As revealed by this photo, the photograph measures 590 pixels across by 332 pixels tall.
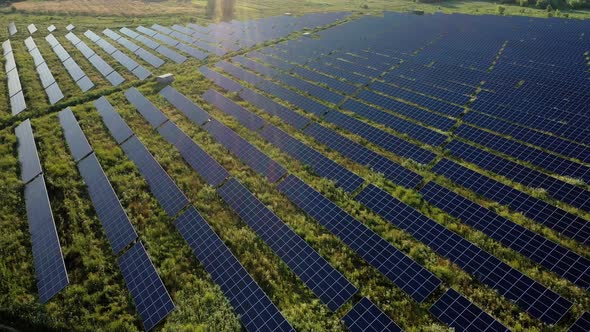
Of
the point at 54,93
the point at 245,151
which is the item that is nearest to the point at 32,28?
the point at 54,93

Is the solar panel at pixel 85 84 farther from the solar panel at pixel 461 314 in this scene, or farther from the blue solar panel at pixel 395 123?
the solar panel at pixel 461 314

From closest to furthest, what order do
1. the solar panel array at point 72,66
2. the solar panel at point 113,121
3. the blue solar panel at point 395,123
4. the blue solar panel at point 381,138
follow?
the blue solar panel at point 381,138, the blue solar panel at point 395,123, the solar panel at point 113,121, the solar panel array at point 72,66

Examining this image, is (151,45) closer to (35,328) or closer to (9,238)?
(9,238)

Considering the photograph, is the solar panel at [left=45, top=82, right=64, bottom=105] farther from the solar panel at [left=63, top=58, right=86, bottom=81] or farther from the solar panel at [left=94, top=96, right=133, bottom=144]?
the solar panel at [left=94, top=96, right=133, bottom=144]

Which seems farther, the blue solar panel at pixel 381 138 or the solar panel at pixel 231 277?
the blue solar panel at pixel 381 138

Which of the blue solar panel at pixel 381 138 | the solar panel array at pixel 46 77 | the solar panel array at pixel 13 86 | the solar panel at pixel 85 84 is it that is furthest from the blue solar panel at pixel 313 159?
the solar panel array at pixel 13 86

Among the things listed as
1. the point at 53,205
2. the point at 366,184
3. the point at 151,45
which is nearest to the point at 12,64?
the point at 151,45
